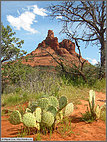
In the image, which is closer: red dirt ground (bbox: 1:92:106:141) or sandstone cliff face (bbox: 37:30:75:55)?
red dirt ground (bbox: 1:92:106:141)

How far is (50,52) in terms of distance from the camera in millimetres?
7711

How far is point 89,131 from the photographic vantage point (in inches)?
87.0

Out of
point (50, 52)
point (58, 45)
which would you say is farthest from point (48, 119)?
point (58, 45)

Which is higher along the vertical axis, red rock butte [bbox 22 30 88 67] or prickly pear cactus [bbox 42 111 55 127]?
red rock butte [bbox 22 30 88 67]

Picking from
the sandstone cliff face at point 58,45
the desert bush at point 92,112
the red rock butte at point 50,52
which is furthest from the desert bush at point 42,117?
the sandstone cliff face at point 58,45

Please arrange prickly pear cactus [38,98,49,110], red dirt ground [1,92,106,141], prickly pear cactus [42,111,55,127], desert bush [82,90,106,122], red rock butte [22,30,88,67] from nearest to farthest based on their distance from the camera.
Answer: red dirt ground [1,92,106,141]
prickly pear cactus [42,111,55,127]
prickly pear cactus [38,98,49,110]
desert bush [82,90,106,122]
red rock butte [22,30,88,67]

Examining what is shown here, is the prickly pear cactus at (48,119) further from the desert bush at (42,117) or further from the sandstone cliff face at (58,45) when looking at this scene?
the sandstone cliff face at (58,45)

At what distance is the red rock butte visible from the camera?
24.9 feet

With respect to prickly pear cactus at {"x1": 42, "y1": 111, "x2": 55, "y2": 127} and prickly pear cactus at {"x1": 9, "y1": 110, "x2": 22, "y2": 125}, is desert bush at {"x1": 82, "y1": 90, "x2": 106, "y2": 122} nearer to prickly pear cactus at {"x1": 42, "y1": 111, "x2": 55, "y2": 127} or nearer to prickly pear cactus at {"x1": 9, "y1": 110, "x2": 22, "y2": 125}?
prickly pear cactus at {"x1": 42, "y1": 111, "x2": 55, "y2": 127}

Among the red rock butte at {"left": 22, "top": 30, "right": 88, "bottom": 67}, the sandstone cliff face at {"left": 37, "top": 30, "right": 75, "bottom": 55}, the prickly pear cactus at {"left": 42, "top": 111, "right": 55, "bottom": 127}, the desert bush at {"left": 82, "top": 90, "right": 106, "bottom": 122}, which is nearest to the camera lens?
the prickly pear cactus at {"left": 42, "top": 111, "right": 55, "bottom": 127}

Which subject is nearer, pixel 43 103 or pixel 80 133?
pixel 80 133

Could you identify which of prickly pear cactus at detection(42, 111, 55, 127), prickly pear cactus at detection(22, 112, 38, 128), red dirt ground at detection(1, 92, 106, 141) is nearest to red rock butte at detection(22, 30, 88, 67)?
red dirt ground at detection(1, 92, 106, 141)

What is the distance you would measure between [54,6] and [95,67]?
10.4 feet

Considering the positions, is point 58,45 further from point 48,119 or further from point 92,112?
point 48,119
